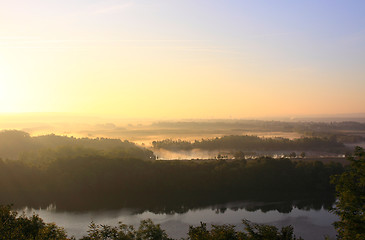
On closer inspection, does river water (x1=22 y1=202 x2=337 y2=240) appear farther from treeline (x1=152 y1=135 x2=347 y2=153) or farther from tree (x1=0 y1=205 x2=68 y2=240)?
treeline (x1=152 y1=135 x2=347 y2=153)

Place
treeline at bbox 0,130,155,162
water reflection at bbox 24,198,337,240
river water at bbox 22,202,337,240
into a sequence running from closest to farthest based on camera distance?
river water at bbox 22,202,337,240 → water reflection at bbox 24,198,337,240 → treeline at bbox 0,130,155,162

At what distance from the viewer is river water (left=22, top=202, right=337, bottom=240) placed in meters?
25.1

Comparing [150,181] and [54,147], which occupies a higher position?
[54,147]

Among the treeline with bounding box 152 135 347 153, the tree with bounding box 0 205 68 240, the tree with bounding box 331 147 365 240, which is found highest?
the tree with bounding box 331 147 365 240

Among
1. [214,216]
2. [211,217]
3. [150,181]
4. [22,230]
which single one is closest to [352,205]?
[22,230]

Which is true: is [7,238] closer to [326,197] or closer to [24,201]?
[24,201]

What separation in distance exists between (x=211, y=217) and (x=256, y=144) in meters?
41.8

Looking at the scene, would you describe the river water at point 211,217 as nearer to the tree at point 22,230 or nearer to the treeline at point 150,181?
the treeline at point 150,181

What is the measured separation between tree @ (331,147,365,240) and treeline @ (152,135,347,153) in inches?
2150

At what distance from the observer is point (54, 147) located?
5991cm

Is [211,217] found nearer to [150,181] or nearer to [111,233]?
[150,181]

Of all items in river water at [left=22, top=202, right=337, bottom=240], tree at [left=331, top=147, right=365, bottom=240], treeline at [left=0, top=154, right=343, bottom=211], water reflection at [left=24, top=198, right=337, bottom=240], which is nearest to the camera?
tree at [left=331, top=147, right=365, bottom=240]

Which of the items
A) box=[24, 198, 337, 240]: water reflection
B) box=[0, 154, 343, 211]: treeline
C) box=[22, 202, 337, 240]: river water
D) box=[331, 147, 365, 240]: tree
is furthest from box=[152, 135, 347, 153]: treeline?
box=[331, 147, 365, 240]: tree

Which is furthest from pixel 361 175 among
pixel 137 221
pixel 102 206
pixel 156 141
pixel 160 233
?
pixel 156 141
